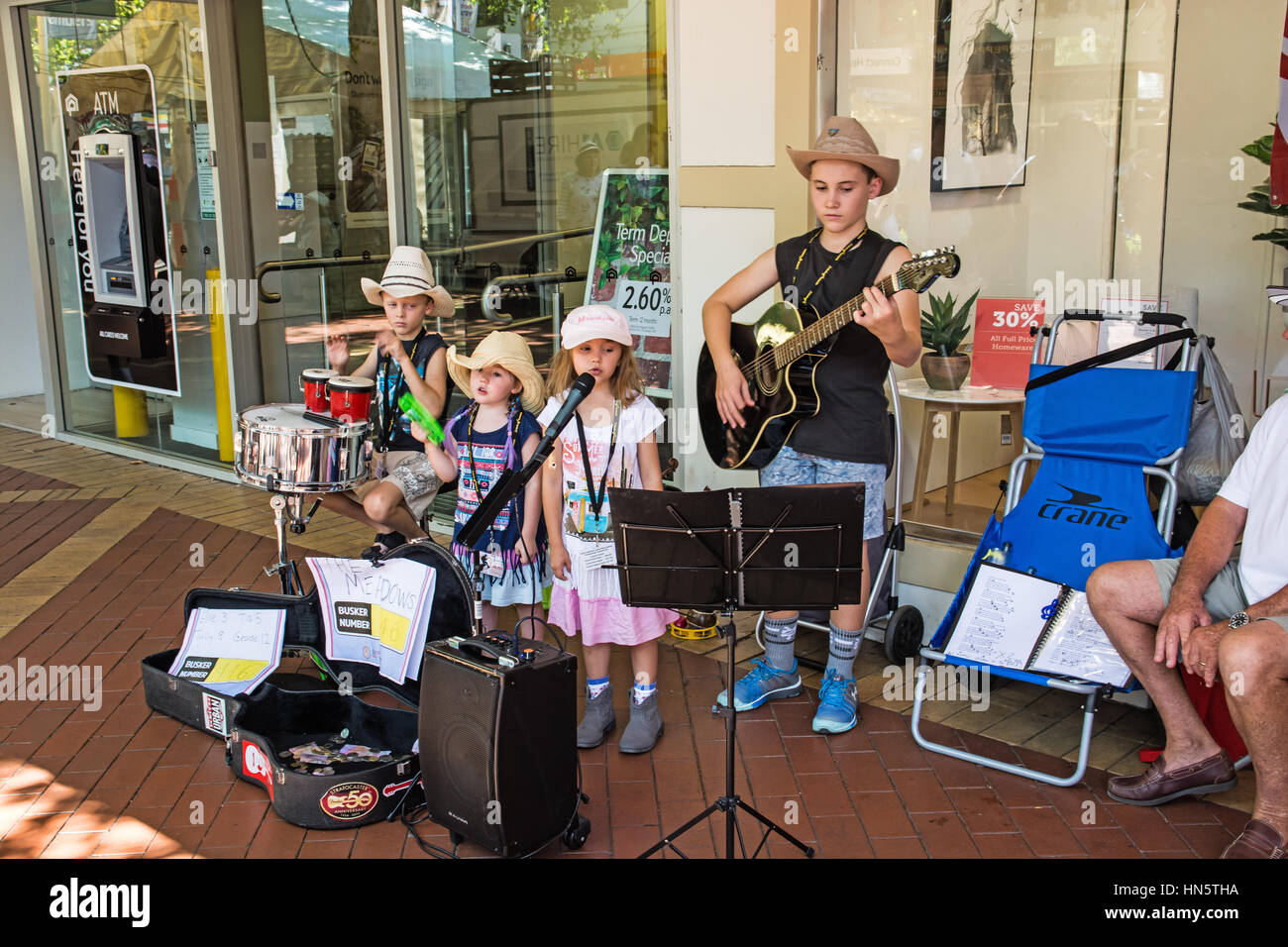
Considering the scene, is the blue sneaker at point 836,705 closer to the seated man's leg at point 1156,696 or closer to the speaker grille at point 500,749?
the seated man's leg at point 1156,696

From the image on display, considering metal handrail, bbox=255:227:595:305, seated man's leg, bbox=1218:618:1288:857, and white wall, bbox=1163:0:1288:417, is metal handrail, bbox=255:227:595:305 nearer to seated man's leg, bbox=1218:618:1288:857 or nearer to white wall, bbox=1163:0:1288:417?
white wall, bbox=1163:0:1288:417

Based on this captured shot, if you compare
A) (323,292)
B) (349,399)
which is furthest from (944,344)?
(323,292)

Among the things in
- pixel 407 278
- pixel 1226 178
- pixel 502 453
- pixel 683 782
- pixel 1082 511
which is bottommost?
pixel 683 782

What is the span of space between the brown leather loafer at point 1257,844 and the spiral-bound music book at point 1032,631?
2.02 ft

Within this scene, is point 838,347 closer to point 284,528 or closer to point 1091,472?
point 1091,472

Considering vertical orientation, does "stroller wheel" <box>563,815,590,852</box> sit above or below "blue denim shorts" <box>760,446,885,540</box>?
below

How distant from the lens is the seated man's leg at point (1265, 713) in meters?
3.33

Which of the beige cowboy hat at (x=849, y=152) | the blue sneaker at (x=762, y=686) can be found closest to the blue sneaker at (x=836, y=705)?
the blue sneaker at (x=762, y=686)

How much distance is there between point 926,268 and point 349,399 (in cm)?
224

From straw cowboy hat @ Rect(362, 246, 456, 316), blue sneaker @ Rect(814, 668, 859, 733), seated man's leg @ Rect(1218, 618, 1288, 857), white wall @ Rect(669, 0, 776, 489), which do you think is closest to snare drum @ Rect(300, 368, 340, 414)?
straw cowboy hat @ Rect(362, 246, 456, 316)

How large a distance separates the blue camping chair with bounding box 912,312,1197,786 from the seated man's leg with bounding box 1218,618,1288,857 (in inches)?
28.2

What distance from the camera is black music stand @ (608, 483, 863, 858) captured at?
317cm

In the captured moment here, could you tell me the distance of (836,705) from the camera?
14.3 feet
